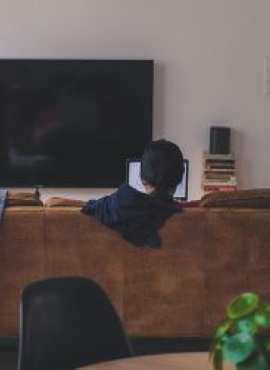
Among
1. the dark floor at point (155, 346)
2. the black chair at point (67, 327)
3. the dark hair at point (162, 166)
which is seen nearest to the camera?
the black chair at point (67, 327)

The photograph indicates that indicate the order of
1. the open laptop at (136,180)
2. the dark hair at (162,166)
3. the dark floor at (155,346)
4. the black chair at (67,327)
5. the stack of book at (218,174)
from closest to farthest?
the black chair at (67,327) < the dark hair at (162,166) < the dark floor at (155,346) < the open laptop at (136,180) < the stack of book at (218,174)

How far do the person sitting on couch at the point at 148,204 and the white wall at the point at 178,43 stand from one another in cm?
252

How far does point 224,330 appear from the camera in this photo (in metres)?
1.31

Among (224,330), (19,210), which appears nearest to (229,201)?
(19,210)

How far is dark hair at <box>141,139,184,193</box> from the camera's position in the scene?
3.49 meters

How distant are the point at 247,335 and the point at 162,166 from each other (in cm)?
224

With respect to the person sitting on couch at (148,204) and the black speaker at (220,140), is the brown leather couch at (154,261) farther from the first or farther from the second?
the black speaker at (220,140)

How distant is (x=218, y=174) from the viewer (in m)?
5.93

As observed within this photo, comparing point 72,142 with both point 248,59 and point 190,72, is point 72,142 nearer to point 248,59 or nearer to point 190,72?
point 190,72

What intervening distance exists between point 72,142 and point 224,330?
4.84m

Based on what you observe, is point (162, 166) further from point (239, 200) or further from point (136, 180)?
point (136, 180)

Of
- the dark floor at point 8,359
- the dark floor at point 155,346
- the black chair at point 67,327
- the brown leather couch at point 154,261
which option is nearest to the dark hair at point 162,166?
the brown leather couch at point 154,261

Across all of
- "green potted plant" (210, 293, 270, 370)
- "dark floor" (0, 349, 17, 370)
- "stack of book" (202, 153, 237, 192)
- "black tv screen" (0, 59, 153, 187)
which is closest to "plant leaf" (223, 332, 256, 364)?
"green potted plant" (210, 293, 270, 370)

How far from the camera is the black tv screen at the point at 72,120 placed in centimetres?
596
